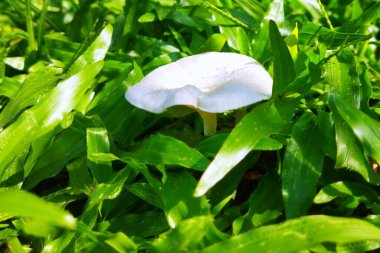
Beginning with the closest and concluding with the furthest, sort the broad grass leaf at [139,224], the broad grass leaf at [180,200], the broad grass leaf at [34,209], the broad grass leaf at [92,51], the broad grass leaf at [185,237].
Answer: the broad grass leaf at [34,209]
the broad grass leaf at [185,237]
the broad grass leaf at [180,200]
the broad grass leaf at [139,224]
the broad grass leaf at [92,51]

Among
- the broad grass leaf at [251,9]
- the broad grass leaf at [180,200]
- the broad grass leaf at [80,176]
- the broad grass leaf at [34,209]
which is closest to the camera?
the broad grass leaf at [34,209]

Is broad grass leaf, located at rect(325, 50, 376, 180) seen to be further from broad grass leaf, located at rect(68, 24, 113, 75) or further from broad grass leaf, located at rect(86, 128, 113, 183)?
broad grass leaf, located at rect(68, 24, 113, 75)

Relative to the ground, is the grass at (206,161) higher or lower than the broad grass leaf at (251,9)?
lower

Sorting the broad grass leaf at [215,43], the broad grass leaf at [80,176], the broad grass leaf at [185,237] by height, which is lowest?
the broad grass leaf at [80,176]

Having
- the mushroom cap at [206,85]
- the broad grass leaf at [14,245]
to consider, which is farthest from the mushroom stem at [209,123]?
the broad grass leaf at [14,245]

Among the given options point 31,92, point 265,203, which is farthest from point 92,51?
point 265,203

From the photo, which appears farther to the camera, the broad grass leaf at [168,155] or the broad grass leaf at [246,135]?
the broad grass leaf at [168,155]

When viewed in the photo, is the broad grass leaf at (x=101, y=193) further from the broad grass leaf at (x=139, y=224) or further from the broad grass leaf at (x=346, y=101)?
the broad grass leaf at (x=346, y=101)
